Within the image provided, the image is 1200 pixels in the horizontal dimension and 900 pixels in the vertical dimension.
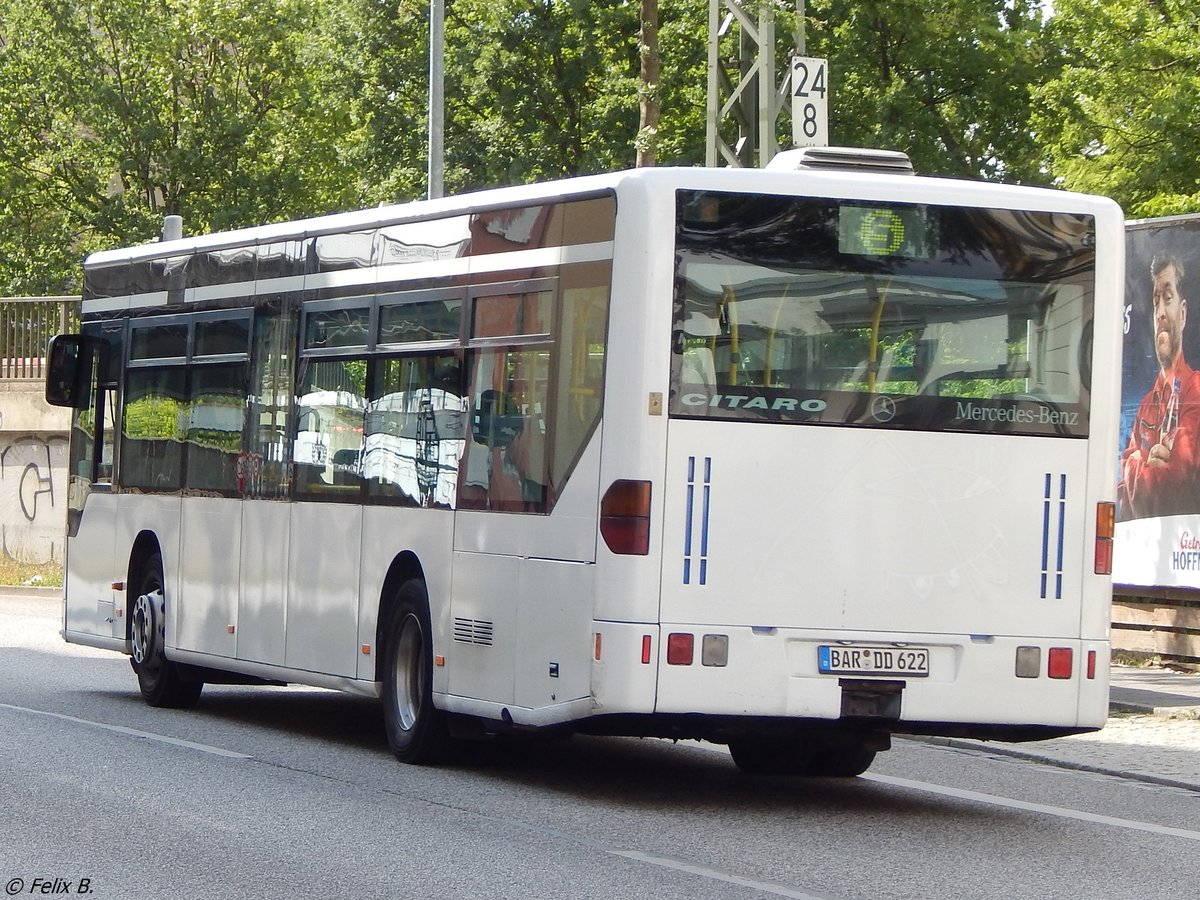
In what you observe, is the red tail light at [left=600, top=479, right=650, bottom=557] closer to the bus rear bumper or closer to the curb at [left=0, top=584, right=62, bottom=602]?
the bus rear bumper

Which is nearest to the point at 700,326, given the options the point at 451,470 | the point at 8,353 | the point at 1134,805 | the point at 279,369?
the point at 451,470

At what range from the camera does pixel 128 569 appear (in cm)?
1557

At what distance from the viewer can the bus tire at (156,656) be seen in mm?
15055

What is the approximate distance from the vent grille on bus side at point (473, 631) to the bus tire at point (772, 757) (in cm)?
162

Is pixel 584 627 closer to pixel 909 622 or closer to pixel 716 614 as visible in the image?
pixel 716 614

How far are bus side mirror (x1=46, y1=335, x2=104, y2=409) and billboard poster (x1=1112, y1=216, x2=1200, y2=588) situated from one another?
8.53m

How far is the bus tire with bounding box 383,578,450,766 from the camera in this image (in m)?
11.5

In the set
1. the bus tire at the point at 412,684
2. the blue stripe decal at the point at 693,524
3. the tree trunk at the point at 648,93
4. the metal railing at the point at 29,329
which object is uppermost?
the tree trunk at the point at 648,93

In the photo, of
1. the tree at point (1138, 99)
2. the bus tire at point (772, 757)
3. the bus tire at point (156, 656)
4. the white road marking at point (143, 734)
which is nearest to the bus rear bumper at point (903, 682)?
the bus tire at point (772, 757)

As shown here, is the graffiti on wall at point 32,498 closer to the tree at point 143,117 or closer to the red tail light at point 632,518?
the tree at point 143,117

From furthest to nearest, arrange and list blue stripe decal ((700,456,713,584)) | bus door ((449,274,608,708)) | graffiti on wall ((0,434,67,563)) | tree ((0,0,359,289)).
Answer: tree ((0,0,359,289)) → graffiti on wall ((0,434,67,563)) → bus door ((449,274,608,708)) → blue stripe decal ((700,456,713,584))

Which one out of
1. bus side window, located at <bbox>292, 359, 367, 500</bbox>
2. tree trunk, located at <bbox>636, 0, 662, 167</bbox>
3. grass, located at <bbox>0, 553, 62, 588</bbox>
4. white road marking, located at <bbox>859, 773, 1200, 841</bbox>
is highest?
tree trunk, located at <bbox>636, 0, 662, 167</bbox>

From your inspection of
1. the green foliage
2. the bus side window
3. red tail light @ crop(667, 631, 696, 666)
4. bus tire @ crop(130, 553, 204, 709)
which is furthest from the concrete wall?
red tail light @ crop(667, 631, 696, 666)

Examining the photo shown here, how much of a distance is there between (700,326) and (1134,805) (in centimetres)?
359
